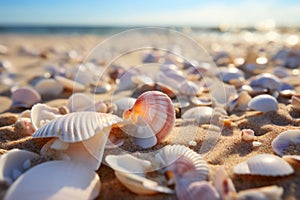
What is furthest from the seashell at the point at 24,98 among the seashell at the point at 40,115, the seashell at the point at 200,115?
the seashell at the point at 200,115

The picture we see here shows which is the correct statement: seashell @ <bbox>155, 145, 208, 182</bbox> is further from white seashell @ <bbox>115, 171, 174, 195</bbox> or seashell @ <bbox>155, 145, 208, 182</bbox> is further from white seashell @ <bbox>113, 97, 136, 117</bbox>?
white seashell @ <bbox>113, 97, 136, 117</bbox>

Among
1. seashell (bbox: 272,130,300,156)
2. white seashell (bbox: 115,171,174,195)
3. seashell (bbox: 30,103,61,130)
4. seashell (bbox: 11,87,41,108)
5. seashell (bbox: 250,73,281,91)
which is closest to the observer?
white seashell (bbox: 115,171,174,195)

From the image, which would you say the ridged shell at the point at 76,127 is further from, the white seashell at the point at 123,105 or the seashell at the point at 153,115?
the white seashell at the point at 123,105

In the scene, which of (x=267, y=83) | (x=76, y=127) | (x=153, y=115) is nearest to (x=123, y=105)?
(x=153, y=115)

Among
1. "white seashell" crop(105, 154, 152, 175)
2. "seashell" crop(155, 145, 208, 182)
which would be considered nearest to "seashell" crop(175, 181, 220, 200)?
"seashell" crop(155, 145, 208, 182)

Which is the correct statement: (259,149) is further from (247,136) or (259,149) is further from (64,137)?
(64,137)

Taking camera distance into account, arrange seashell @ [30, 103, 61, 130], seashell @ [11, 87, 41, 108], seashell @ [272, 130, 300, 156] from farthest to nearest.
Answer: seashell @ [11, 87, 41, 108] < seashell @ [30, 103, 61, 130] < seashell @ [272, 130, 300, 156]

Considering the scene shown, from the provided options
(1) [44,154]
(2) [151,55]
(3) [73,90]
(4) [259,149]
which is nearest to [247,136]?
(4) [259,149]
